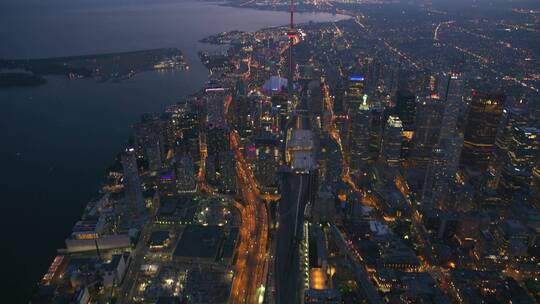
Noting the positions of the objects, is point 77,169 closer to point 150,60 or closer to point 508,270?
point 508,270

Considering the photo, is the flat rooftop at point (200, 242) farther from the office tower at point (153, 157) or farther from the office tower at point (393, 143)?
the office tower at point (393, 143)

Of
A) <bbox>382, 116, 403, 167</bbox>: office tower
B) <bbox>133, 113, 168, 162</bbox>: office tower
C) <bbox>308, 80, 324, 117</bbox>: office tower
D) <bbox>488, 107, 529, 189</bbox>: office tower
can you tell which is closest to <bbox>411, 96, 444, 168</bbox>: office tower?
<bbox>382, 116, 403, 167</bbox>: office tower

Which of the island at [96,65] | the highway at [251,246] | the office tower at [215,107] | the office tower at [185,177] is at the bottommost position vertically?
the highway at [251,246]

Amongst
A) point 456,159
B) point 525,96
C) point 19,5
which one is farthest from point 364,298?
point 19,5

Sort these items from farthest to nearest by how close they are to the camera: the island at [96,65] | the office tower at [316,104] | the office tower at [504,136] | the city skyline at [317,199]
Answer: the island at [96,65] → the office tower at [316,104] → the office tower at [504,136] → the city skyline at [317,199]

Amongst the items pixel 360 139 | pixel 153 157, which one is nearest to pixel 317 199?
pixel 360 139

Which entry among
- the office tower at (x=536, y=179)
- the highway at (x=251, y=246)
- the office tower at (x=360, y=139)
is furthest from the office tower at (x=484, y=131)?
the highway at (x=251, y=246)

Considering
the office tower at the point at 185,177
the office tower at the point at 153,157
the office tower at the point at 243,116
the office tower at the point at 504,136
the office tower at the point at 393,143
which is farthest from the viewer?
the office tower at the point at 243,116

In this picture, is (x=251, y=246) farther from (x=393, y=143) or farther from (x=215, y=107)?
(x=215, y=107)
